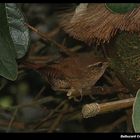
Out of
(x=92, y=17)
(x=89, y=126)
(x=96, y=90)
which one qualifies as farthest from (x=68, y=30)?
(x=89, y=126)

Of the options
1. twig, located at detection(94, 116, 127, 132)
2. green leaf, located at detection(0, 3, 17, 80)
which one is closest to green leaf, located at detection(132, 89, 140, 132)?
green leaf, located at detection(0, 3, 17, 80)

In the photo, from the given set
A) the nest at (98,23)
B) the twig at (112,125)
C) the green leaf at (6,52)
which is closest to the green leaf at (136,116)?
the nest at (98,23)

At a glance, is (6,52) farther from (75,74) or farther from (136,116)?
(136,116)

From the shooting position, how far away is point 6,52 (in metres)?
1.13

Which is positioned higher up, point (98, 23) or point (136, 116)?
point (98, 23)

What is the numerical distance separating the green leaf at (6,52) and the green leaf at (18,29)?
1cm

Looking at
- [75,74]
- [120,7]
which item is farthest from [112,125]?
[120,7]

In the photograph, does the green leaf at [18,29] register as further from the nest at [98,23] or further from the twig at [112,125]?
the twig at [112,125]

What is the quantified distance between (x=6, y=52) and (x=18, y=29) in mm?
80

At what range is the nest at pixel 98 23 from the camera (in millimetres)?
1074

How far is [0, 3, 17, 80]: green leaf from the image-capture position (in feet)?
3.67

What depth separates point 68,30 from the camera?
119 centimetres

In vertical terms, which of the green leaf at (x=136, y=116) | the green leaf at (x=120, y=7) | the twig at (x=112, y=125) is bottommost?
the twig at (x=112, y=125)
